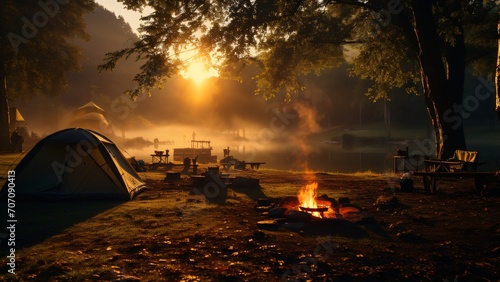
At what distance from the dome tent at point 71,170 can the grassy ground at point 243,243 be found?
2.01 feet

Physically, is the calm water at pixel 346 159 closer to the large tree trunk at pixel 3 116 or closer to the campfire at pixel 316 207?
the campfire at pixel 316 207

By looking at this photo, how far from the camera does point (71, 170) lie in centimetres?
1327

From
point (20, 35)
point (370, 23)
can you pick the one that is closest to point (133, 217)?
point (370, 23)

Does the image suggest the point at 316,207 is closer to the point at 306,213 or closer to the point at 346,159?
the point at 306,213

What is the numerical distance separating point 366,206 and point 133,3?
14.8 meters

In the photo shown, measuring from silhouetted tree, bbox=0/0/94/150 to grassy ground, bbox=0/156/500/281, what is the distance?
2479 cm

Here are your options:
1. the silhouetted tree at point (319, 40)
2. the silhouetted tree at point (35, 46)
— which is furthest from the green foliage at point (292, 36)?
the silhouetted tree at point (35, 46)

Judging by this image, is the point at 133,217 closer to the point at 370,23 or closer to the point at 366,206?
the point at 366,206

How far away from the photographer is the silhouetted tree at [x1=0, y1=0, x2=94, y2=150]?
3138cm

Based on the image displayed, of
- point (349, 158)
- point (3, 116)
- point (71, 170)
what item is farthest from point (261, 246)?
point (349, 158)

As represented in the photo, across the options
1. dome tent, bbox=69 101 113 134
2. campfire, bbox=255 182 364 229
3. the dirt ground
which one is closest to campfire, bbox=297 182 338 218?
campfire, bbox=255 182 364 229

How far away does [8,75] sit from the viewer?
119ft

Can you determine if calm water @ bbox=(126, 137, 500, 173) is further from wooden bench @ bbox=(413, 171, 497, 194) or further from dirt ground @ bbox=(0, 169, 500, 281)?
dirt ground @ bbox=(0, 169, 500, 281)

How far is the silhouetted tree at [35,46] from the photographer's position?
31375mm
